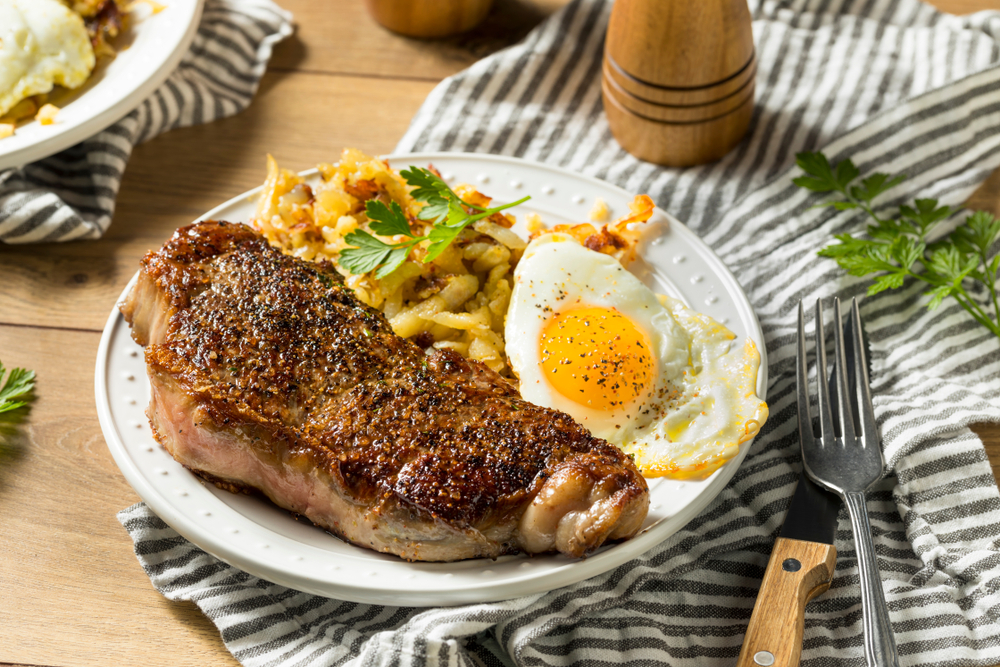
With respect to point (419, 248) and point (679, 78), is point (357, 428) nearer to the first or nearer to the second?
point (419, 248)

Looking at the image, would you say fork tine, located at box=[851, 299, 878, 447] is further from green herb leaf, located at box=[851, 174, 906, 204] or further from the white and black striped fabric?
green herb leaf, located at box=[851, 174, 906, 204]

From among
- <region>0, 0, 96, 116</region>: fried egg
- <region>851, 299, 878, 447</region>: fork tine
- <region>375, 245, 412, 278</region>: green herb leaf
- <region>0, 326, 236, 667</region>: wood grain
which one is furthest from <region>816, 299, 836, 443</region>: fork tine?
<region>0, 0, 96, 116</region>: fried egg

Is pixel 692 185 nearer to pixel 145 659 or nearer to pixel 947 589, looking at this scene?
pixel 947 589

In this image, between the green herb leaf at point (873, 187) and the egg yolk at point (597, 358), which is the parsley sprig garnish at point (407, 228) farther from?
the green herb leaf at point (873, 187)

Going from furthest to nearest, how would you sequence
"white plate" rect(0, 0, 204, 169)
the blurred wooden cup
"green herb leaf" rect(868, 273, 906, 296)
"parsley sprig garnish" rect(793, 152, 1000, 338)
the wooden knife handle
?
the blurred wooden cup → "white plate" rect(0, 0, 204, 169) → "parsley sprig garnish" rect(793, 152, 1000, 338) → "green herb leaf" rect(868, 273, 906, 296) → the wooden knife handle

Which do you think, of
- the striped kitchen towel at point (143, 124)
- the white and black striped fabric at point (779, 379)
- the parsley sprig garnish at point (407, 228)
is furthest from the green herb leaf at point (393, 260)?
the striped kitchen towel at point (143, 124)

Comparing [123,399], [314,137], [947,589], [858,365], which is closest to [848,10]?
[858,365]

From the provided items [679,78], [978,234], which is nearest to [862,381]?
[978,234]
